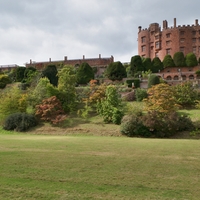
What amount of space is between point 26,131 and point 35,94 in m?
5.79

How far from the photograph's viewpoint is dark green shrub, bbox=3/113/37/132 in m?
27.1

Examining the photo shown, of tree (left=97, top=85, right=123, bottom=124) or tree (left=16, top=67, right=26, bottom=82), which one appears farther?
tree (left=16, top=67, right=26, bottom=82)

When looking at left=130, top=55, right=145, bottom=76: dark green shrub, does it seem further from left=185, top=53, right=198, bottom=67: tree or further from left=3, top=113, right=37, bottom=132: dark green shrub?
left=3, top=113, right=37, bottom=132: dark green shrub

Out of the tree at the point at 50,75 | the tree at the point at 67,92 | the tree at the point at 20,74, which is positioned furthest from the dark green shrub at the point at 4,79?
the tree at the point at 67,92

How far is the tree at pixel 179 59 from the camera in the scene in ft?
178

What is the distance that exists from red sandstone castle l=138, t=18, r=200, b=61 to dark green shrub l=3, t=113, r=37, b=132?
132 feet

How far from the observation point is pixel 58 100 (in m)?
30.1

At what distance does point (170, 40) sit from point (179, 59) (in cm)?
650

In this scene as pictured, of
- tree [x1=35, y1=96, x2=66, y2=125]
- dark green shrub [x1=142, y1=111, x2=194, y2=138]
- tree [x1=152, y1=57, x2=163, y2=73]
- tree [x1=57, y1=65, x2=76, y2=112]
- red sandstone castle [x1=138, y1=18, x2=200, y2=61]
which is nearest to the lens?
dark green shrub [x1=142, y1=111, x2=194, y2=138]

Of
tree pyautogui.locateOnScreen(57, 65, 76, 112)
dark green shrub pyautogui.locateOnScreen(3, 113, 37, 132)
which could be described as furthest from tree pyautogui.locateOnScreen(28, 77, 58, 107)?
dark green shrub pyautogui.locateOnScreen(3, 113, 37, 132)

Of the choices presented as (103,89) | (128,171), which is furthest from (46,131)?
(128,171)

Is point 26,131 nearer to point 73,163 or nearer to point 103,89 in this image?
point 103,89

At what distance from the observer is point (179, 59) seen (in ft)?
178

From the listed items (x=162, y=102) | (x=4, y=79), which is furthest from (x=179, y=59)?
(x=4, y=79)
